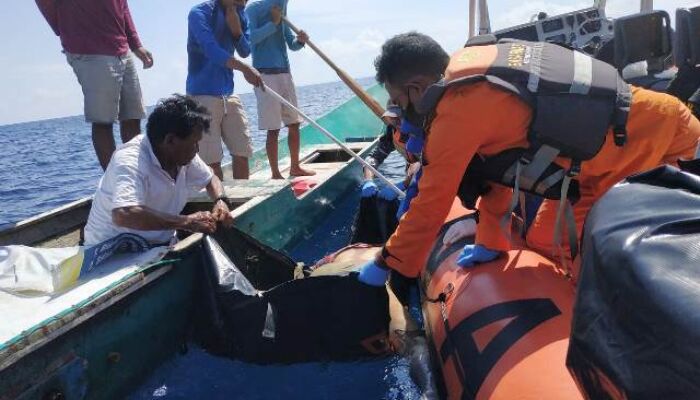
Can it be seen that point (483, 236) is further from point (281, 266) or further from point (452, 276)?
point (281, 266)

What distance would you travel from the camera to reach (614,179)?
251 cm

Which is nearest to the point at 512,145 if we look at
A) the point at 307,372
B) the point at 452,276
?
the point at 452,276

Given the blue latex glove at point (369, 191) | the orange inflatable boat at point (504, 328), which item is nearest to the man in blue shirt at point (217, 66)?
the blue latex glove at point (369, 191)

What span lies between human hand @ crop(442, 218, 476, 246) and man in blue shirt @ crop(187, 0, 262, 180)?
2.69 m

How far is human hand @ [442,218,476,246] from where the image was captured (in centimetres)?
335

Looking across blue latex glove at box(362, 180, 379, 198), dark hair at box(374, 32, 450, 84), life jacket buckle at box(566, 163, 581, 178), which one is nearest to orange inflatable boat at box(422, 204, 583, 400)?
Result: life jacket buckle at box(566, 163, 581, 178)

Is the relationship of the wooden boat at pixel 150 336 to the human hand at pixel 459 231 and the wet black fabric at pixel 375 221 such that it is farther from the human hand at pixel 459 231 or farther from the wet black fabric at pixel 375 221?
the wet black fabric at pixel 375 221

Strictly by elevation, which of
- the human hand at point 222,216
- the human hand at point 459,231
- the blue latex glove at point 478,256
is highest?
the human hand at point 222,216

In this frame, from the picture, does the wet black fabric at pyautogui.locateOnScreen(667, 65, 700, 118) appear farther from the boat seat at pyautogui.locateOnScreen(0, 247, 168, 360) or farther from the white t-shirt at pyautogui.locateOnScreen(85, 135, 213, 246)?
Result: the boat seat at pyautogui.locateOnScreen(0, 247, 168, 360)

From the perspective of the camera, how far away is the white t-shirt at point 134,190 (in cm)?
311

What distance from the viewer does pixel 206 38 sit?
4.95m

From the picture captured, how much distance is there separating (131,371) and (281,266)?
1.17 meters

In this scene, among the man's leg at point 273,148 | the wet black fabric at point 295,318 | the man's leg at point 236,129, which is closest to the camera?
the wet black fabric at point 295,318

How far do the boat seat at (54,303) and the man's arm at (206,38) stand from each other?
240 cm
